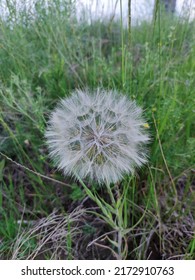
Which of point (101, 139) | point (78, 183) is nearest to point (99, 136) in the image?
point (101, 139)

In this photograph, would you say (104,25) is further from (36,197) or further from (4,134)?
(36,197)

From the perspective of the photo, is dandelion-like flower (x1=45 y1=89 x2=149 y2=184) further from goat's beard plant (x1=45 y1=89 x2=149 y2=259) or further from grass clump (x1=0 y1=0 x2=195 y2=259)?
grass clump (x1=0 y1=0 x2=195 y2=259)

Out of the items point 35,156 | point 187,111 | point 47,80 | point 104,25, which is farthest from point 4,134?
point 104,25

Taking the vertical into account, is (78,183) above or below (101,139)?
below

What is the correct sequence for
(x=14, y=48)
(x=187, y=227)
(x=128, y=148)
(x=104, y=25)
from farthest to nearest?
(x=104, y=25), (x=14, y=48), (x=187, y=227), (x=128, y=148)

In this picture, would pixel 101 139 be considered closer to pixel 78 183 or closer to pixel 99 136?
pixel 99 136

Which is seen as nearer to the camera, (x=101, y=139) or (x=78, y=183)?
(x=101, y=139)

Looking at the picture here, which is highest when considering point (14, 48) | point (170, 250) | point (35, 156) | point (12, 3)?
point (12, 3)

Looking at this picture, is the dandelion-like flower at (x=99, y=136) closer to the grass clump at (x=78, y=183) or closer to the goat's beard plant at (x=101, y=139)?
the goat's beard plant at (x=101, y=139)
